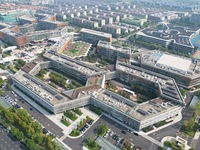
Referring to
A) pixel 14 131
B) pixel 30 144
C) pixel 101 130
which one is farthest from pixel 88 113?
pixel 14 131

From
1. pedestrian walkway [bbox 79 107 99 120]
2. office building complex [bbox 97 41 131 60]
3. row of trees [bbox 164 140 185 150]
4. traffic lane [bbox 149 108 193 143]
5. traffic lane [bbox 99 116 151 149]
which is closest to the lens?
row of trees [bbox 164 140 185 150]

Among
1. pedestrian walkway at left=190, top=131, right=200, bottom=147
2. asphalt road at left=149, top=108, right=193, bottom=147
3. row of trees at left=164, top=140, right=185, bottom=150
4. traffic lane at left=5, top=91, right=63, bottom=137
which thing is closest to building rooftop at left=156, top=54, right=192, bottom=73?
asphalt road at left=149, top=108, right=193, bottom=147

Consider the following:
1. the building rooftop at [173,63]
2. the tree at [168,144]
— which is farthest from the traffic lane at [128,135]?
the building rooftop at [173,63]

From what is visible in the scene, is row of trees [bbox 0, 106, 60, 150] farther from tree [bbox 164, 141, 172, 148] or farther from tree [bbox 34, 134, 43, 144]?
tree [bbox 164, 141, 172, 148]

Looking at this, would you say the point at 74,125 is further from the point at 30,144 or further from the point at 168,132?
the point at 168,132

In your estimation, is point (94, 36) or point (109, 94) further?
point (94, 36)

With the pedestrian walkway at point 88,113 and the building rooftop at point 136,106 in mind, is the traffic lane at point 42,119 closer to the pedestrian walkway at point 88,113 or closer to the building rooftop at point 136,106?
the pedestrian walkway at point 88,113

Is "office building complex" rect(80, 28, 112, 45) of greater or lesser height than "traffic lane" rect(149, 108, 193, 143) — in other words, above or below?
above
